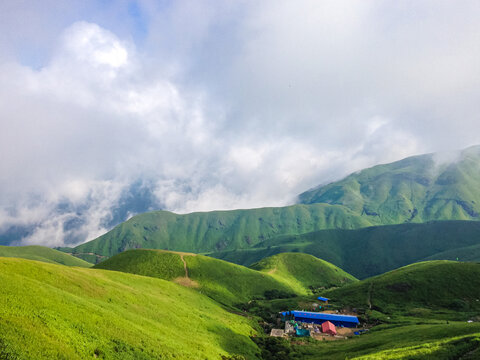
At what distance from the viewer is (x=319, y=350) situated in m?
64.6

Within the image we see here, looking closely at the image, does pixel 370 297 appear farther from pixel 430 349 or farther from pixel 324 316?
pixel 430 349

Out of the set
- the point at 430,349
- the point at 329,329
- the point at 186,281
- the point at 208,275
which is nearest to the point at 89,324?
the point at 430,349

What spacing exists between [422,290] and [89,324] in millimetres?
129299

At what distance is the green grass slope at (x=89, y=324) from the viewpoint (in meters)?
24.5

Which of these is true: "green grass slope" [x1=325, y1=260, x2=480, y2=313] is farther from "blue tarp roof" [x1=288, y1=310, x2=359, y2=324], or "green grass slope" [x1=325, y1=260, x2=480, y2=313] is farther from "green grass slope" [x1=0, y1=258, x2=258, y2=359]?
"green grass slope" [x1=0, y1=258, x2=258, y2=359]

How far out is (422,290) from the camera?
111250 mm

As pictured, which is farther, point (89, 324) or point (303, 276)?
point (303, 276)

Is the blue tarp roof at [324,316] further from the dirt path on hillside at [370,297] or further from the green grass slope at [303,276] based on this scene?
the green grass slope at [303,276]

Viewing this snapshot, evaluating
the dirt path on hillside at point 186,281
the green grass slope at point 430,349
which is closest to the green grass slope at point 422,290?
the green grass slope at point 430,349

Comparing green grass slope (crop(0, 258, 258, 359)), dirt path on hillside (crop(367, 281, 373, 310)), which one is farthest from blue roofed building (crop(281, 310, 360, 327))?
green grass slope (crop(0, 258, 258, 359))

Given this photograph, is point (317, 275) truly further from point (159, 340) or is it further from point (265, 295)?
point (159, 340)

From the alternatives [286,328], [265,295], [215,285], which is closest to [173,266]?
[215,285]

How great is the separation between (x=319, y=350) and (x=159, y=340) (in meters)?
45.7

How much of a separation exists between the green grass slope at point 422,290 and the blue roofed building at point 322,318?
18568 mm
